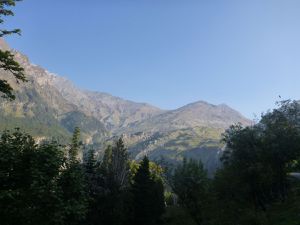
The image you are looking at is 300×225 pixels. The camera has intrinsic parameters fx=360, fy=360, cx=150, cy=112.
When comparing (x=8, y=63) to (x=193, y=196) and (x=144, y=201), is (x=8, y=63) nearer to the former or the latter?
(x=193, y=196)

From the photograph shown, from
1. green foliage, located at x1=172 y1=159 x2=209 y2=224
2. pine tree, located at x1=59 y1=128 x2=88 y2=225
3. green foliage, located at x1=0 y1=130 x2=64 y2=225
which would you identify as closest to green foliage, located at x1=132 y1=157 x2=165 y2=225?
green foliage, located at x1=172 y1=159 x2=209 y2=224

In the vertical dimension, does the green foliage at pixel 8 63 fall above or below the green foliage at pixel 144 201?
above

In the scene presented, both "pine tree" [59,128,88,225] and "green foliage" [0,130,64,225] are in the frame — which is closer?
"green foliage" [0,130,64,225]

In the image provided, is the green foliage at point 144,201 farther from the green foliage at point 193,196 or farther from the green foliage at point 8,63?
the green foliage at point 8,63

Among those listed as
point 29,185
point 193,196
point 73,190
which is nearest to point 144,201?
point 193,196

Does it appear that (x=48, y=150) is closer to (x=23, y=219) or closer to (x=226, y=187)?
(x=23, y=219)

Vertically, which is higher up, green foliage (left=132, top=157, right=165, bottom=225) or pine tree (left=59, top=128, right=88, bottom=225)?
pine tree (left=59, top=128, right=88, bottom=225)

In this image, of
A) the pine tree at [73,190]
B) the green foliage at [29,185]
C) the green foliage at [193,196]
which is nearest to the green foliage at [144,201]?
the green foliage at [193,196]

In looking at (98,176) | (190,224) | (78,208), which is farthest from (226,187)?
(78,208)

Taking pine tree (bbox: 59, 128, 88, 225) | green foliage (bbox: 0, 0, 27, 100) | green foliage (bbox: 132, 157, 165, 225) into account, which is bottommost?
green foliage (bbox: 132, 157, 165, 225)

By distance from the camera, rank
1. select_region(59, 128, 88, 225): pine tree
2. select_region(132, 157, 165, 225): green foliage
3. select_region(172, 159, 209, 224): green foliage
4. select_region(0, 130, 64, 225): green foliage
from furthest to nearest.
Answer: select_region(132, 157, 165, 225): green foliage, select_region(172, 159, 209, 224): green foliage, select_region(59, 128, 88, 225): pine tree, select_region(0, 130, 64, 225): green foliage

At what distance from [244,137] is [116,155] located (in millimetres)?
40994

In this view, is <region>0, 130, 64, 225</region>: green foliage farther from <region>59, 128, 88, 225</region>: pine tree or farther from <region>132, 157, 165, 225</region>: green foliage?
<region>132, 157, 165, 225</region>: green foliage

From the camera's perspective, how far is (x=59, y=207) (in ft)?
63.6
